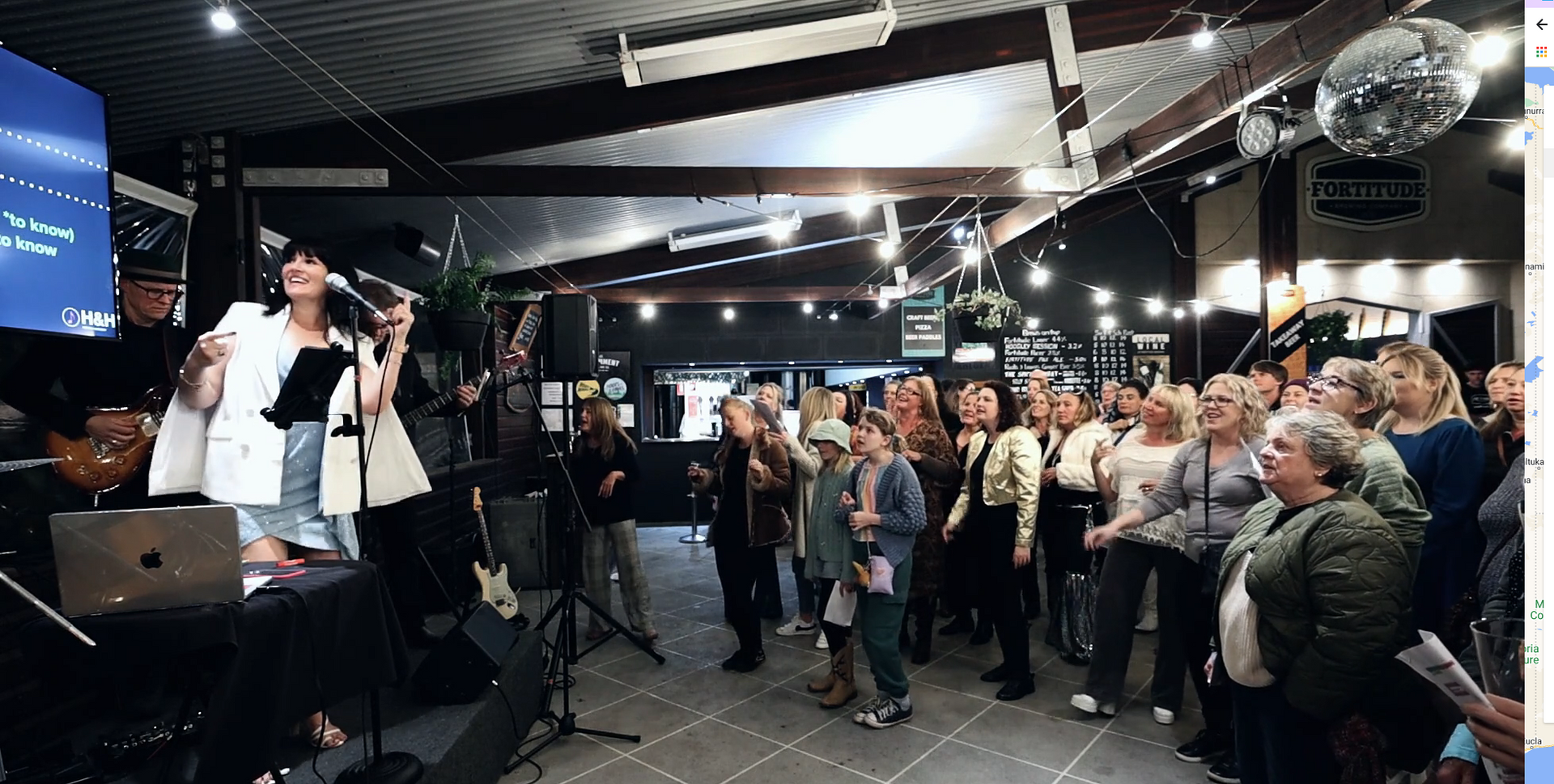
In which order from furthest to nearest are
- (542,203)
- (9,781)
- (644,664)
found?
(542,203)
(644,664)
(9,781)

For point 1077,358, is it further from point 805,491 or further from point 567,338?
point 567,338

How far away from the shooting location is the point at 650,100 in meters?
3.87

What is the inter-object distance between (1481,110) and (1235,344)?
4.18m

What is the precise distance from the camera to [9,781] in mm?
1547

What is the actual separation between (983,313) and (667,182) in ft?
12.2

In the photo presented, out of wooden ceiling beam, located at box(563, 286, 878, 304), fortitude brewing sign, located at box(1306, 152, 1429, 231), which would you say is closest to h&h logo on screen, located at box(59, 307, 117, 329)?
wooden ceiling beam, located at box(563, 286, 878, 304)

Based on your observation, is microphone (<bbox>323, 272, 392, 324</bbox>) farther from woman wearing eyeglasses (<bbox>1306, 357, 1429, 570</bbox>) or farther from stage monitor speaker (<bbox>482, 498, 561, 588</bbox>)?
stage monitor speaker (<bbox>482, 498, 561, 588</bbox>)

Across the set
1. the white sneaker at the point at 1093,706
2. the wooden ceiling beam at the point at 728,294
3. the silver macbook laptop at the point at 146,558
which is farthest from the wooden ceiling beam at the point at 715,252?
the silver macbook laptop at the point at 146,558

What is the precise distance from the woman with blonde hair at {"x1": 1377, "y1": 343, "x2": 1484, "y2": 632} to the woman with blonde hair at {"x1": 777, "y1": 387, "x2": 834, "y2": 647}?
2.61m

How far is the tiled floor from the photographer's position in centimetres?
287

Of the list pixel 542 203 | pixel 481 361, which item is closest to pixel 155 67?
pixel 542 203

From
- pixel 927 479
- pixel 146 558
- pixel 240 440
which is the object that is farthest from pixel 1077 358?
pixel 146 558

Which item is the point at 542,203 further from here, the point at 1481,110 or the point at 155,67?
the point at 1481,110

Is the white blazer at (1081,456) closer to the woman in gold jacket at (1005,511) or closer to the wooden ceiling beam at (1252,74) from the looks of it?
the woman in gold jacket at (1005,511)
